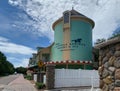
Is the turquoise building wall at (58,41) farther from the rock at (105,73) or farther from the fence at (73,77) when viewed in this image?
the rock at (105,73)

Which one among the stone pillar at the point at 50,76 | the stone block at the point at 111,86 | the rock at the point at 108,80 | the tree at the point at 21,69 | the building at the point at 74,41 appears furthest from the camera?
the tree at the point at 21,69

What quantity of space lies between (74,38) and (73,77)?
1210cm

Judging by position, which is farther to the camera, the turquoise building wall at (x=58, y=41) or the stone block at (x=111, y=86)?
the turquoise building wall at (x=58, y=41)

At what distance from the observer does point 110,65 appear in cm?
605

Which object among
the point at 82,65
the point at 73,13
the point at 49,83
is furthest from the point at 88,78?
the point at 73,13

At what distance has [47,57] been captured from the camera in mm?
38281

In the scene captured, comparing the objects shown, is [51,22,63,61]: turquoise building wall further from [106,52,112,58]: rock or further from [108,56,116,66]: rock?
[108,56,116,66]: rock

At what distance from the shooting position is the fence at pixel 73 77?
19.3m

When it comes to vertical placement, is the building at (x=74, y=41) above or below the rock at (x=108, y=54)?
above

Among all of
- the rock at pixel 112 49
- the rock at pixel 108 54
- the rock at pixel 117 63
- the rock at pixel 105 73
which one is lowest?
the rock at pixel 105 73

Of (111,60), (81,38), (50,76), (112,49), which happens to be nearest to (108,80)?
(111,60)

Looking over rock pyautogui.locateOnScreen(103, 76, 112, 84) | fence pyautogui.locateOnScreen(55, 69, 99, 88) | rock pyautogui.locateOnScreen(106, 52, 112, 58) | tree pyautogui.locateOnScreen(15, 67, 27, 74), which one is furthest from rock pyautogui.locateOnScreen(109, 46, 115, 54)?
tree pyautogui.locateOnScreen(15, 67, 27, 74)

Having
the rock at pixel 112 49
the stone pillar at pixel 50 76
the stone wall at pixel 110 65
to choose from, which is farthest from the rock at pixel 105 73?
the stone pillar at pixel 50 76

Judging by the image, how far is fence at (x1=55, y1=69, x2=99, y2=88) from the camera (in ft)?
63.3
